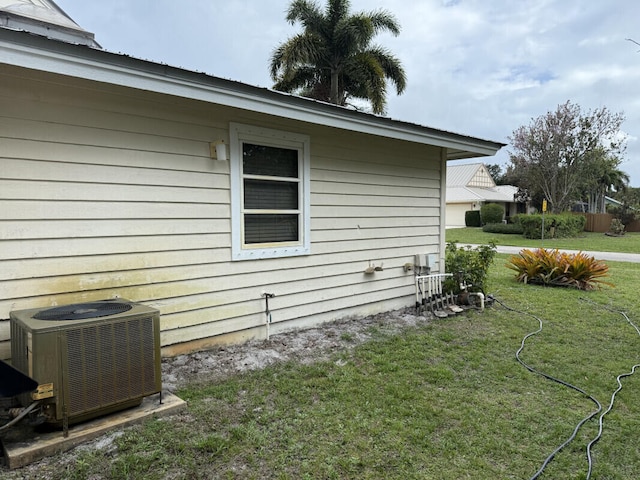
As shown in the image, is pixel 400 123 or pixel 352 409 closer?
pixel 352 409

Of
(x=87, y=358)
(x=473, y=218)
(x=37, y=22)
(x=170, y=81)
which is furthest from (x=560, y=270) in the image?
(x=473, y=218)

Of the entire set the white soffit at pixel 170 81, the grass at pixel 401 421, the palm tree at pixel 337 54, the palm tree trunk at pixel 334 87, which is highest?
the palm tree at pixel 337 54

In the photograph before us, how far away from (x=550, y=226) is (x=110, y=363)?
21902 millimetres

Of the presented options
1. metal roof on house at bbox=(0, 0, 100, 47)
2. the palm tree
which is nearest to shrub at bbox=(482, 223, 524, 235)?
the palm tree

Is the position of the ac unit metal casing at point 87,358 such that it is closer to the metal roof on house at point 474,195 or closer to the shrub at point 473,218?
the shrub at point 473,218

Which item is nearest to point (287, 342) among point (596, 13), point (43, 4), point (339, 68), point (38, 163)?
point (38, 163)

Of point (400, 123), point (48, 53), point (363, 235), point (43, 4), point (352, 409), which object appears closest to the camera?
point (48, 53)

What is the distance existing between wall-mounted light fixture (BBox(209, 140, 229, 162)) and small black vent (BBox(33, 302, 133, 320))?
1563 millimetres

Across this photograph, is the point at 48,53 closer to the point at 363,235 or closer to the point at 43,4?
the point at 363,235

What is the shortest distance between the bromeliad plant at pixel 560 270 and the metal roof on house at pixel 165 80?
15.3 ft

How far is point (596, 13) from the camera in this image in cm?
340

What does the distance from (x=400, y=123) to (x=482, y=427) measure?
3330mm

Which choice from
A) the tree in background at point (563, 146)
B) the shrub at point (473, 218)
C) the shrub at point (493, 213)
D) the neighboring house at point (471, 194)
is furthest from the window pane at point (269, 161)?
the neighboring house at point (471, 194)

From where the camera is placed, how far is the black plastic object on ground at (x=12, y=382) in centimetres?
202
